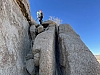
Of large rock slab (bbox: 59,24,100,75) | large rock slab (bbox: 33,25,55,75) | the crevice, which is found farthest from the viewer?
the crevice

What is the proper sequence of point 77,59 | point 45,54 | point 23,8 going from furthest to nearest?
point 23,8 → point 45,54 → point 77,59

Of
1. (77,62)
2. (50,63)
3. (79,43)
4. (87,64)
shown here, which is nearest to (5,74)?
(50,63)

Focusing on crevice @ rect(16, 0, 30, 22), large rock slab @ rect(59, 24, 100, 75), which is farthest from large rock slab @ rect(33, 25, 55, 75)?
crevice @ rect(16, 0, 30, 22)

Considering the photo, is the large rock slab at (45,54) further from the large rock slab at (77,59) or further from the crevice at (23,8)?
the crevice at (23,8)

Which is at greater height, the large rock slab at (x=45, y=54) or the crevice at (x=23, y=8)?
the crevice at (x=23, y=8)

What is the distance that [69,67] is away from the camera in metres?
4.54

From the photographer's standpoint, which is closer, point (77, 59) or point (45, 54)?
point (77, 59)

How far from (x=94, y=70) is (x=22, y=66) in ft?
10.9

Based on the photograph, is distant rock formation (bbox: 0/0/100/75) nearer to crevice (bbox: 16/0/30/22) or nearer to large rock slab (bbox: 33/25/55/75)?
large rock slab (bbox: 33/25/55/75)

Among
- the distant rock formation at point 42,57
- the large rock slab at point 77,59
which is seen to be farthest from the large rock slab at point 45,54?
the large rock slab at point 77,59

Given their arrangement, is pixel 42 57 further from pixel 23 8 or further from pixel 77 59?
pixel 23 8

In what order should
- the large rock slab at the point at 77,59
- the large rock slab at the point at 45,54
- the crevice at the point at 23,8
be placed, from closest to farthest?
the large rock slab at the point at 77,59, the large rock slab at the point at 45,54, the crevice at the point at 23,8

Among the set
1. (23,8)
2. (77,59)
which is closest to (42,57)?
(77,59)

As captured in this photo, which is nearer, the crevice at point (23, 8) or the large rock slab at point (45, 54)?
the large rock slab at point (45, 54)
